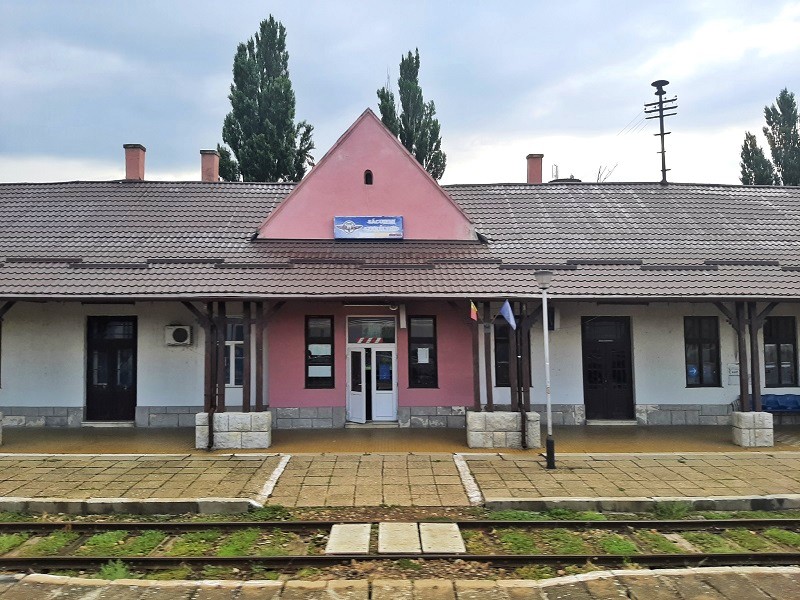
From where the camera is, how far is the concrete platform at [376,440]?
11.5m

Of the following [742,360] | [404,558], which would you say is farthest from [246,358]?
[742,360]

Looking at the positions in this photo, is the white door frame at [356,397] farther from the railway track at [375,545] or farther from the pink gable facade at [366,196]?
the railway track at [375,545]

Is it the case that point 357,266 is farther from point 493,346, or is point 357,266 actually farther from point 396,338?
point 493,346

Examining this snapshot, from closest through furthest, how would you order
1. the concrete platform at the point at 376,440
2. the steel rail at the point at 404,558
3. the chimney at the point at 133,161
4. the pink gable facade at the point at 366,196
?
the steel rail at the point at 404,558
the concrete platform at the point at 376,440
the pink gable facade at the point at 366,196
the chimney at the point at 133,161

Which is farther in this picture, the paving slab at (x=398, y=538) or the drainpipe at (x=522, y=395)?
the drainpipe at (x=522, y=395)

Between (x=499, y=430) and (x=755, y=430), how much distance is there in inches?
216

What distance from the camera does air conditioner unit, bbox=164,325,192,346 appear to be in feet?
45.3

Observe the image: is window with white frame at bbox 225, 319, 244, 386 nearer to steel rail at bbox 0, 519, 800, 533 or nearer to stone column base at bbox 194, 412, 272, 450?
stone column base at bbox 194, 412, 272, 450

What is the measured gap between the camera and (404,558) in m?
6.52

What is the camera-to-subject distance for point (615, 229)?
1506cm

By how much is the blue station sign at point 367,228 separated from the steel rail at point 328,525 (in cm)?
823

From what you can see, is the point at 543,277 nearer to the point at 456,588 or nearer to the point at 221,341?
the point at 456,588

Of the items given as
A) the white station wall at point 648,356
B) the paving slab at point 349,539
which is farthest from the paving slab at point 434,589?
the white station wall at point 648,356

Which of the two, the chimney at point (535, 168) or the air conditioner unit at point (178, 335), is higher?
the chimney at point (535, 168)
